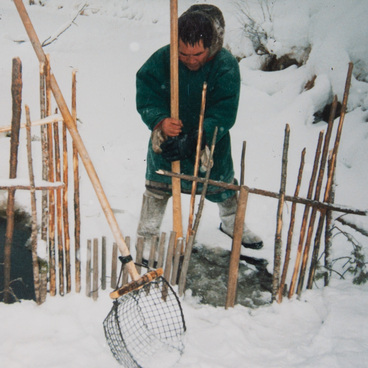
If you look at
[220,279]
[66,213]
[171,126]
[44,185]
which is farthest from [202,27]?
[220,279]

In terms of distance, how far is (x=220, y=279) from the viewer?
255cm

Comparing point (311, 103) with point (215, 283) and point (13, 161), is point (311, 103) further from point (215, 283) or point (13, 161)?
point (13, 161)

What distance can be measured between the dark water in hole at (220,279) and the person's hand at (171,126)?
119 cm

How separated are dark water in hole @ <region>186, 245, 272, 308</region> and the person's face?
161cm

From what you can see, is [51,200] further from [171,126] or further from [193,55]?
[193,55]

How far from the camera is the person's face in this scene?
77.0 inches

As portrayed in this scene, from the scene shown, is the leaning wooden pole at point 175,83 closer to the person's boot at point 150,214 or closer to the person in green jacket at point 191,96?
the person in green jacket at point 191,96

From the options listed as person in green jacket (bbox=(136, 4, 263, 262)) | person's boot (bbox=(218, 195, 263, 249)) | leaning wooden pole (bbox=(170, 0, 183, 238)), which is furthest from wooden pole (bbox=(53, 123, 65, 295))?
person's boot (bbox=(218, 195, 263, 249))

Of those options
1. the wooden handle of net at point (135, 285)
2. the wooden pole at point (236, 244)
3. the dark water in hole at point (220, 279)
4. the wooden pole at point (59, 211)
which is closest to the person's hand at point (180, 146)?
the wooden pole at point (236, 244)

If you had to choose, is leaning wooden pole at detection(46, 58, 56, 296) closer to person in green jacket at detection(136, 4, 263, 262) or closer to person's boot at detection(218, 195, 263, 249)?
person in green jacket at detection(136, 4, 263, 262)

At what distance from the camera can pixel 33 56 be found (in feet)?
23.7

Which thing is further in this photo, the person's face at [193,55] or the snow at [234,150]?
the person's face at [193,55]

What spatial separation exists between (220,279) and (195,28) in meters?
1.86

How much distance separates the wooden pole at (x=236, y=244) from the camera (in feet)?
6.71
